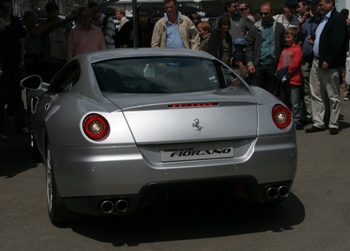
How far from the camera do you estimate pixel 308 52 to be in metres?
10.7

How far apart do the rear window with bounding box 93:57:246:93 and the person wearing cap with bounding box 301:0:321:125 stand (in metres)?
4.71

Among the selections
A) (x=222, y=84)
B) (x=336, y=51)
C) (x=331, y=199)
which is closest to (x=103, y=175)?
(x=222, y=84)

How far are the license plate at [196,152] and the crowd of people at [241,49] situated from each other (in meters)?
5.11

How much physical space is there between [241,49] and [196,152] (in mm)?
6140

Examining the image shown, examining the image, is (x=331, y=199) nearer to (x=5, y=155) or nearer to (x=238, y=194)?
(x=238, y=194)

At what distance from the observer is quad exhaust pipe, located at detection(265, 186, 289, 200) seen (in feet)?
17.7

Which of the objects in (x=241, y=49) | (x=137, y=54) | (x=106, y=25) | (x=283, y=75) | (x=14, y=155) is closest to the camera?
(x=137, y=54)

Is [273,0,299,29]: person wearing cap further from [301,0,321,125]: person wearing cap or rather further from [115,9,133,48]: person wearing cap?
[115,9,133,48]: person wearing cap

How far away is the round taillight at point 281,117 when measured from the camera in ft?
18.0

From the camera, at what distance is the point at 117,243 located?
17.4 feet

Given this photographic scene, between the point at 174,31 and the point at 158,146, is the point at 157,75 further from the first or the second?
the point at 174,31

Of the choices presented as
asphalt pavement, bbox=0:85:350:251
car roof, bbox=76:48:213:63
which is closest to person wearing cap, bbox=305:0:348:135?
asphalt pavement, bbox=0:85:350:251

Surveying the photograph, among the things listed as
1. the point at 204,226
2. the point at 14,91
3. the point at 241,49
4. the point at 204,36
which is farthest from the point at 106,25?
the point at 204,226

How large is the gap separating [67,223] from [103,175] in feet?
3.36
